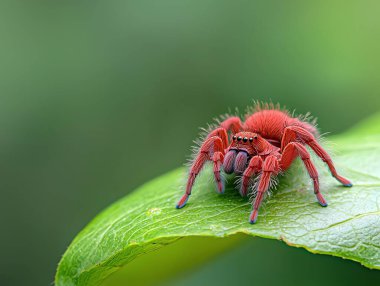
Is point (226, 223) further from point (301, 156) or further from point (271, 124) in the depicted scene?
point (271, 124)

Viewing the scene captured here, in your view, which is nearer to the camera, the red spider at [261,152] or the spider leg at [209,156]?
the red spider at [261,152]

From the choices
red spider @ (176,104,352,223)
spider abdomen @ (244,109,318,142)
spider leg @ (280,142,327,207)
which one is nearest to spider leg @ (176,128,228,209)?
red spider @ (176,104,352,223)

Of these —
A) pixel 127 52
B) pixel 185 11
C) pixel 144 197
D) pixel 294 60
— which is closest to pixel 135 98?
pixel 127 52

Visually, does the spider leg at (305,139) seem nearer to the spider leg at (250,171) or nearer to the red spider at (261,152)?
the red spider at (261,152)

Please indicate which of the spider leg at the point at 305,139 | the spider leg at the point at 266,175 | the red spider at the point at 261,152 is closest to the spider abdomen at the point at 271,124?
the red spider at the point at 261,152

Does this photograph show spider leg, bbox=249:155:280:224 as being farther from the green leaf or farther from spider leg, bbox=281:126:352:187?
spider leg, bbox=281:126:352:187

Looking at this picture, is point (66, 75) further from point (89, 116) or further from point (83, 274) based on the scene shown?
point (83, 274)
